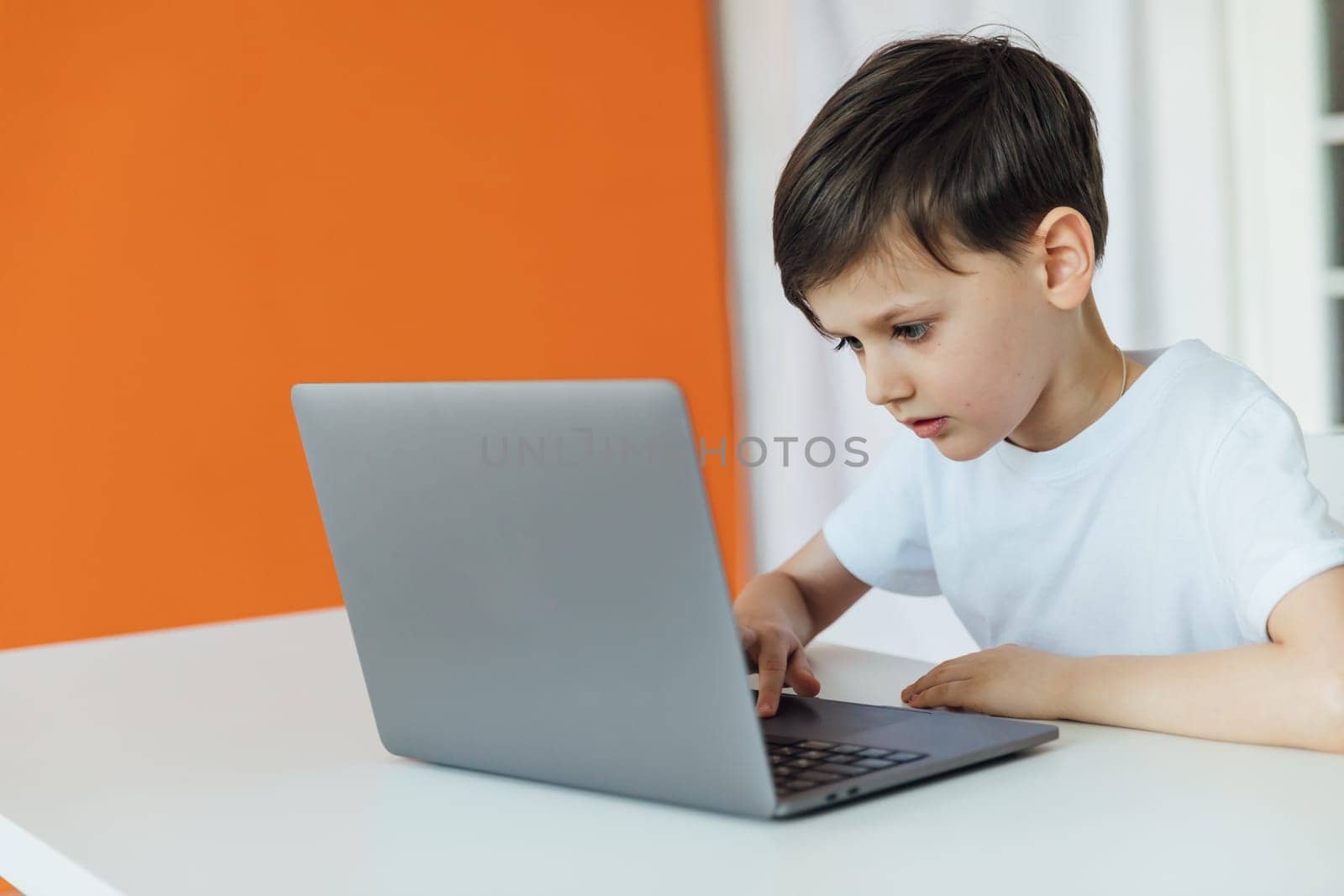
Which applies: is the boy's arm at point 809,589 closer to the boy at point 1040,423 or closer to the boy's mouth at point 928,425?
the boy at point 1040,423

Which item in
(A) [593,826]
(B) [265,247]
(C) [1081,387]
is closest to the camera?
(A) [593,826]

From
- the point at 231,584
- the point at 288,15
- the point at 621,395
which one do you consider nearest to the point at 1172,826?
the point at 621,395

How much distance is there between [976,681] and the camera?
838mm

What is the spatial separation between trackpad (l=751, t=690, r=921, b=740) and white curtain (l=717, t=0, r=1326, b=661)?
148cm

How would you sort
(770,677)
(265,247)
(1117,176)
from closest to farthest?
(770,677), (1117,176), (265,247)

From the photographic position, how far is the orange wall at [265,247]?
7.22 ft

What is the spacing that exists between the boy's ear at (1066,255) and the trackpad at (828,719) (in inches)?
14.3

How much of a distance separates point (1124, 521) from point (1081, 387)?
0.37ft

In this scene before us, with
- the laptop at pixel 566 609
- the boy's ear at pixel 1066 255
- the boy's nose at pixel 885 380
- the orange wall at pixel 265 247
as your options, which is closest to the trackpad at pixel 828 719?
the laptop at pixel 566 609

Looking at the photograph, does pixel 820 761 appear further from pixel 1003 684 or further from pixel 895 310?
pixel 895 310

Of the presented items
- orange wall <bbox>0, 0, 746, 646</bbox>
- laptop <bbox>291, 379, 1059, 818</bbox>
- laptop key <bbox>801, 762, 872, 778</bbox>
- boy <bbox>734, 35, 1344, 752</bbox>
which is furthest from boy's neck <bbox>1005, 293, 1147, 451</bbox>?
orange wall <bbox>0, 0, 746, 646</bbox>

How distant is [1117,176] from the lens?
2.20m

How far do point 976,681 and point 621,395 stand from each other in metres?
0.36

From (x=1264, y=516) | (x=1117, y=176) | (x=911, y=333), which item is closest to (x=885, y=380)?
(x=911, y=333)
